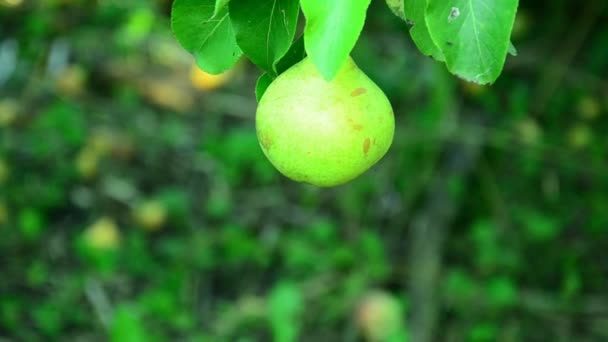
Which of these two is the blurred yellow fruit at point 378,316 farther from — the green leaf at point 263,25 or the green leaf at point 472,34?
the green leaf at point 472,34

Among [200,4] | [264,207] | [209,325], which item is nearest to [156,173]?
[264,207]

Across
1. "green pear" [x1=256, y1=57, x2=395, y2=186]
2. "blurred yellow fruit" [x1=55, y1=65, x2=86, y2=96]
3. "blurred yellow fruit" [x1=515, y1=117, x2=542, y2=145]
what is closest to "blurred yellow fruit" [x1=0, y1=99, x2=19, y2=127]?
"blurred yellow fruit" [x1=55, y1=65, x2=86, y2=96]

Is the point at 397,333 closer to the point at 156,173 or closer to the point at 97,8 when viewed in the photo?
the point at 156,173

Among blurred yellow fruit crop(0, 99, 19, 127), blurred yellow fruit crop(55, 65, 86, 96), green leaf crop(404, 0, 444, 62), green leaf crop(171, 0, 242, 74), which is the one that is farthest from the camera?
blurred yellow fruit crop(55, 65, 86, 96)

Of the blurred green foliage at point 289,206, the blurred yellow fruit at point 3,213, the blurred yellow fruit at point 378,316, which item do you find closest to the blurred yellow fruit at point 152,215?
the blurred green foliage at point 289,206

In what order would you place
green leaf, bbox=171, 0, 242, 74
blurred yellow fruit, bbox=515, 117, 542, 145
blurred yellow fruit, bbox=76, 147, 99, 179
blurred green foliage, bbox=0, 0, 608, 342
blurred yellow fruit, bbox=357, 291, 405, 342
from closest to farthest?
green leaf, bbox=171, 0, 242, 74
blurred yellow fruit, bbox=357, 291, 405, 342
blurred green foliage, bbox=0, 0, 608, 342
blurred yellow fruit, bbox=515, 117, 542, 145
blurred yellow fruit, bbox=76, 147, 99, 179

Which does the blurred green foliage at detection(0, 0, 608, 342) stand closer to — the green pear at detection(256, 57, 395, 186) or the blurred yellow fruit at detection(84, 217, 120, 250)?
the blurred yellow fruit at detection(84, 217, 120, 250)

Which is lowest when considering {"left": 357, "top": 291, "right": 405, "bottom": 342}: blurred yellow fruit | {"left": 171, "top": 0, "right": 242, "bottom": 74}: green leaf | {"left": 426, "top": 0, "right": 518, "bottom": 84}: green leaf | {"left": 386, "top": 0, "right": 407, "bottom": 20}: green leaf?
{"left": 357, "top": 291, "right": 405, "bottom": 342}: blurred yellow fruit
